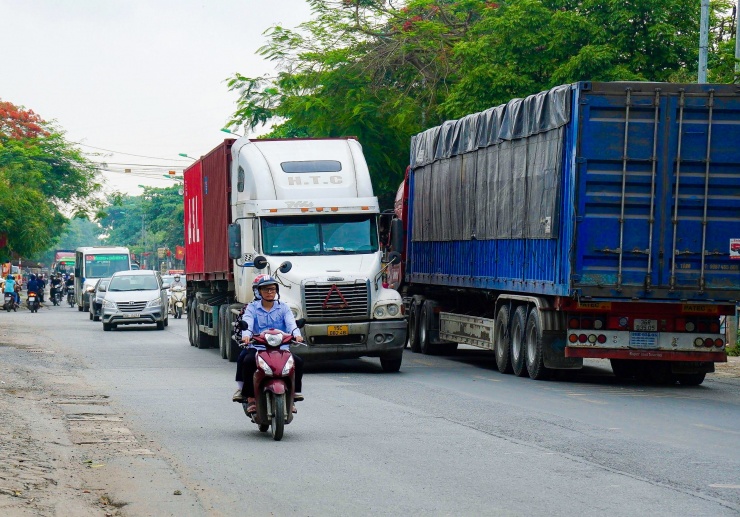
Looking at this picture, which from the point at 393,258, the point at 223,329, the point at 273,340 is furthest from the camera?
the point at 223,329

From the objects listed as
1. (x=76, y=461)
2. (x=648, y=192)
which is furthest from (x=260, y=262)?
(x=76, y=461)

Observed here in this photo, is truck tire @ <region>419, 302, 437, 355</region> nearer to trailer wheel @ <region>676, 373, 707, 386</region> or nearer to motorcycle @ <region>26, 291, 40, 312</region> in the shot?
trailer wheel @ <region>676, 373, 707, 386</region>

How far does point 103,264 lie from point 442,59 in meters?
26.7

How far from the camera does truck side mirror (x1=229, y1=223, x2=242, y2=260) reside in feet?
69.4

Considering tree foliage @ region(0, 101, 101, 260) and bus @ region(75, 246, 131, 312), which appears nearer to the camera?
bus @ region(75, 246, 131, 312)

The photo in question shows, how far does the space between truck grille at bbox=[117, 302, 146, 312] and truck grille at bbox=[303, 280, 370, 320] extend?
686 inches

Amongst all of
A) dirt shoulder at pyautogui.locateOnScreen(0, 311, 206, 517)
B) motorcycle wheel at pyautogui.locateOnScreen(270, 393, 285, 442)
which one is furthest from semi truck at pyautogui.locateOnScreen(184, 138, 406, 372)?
motorcycle wheel at pyautogui.locateOnScreen(270, 393, 285, 442)

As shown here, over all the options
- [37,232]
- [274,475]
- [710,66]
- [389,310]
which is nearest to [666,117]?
[389,310]

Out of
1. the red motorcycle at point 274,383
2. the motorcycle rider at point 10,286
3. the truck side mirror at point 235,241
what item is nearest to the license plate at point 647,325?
the red motorcycle at point 274,383

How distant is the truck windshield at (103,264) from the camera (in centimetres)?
5841

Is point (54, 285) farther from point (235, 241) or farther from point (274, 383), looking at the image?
point (274, 383)

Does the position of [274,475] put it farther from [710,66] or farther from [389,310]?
[710,66]

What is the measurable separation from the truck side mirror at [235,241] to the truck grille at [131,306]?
1553 centimetres

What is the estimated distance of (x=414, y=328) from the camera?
2611 cm
